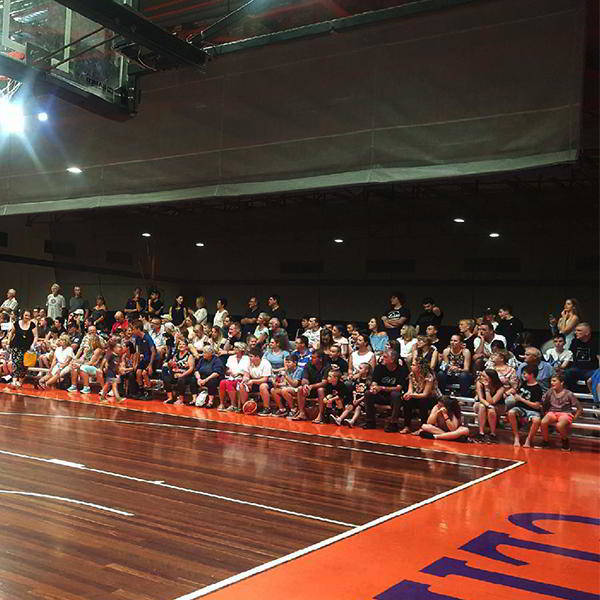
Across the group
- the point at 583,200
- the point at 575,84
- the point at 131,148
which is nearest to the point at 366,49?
the point at 575,84

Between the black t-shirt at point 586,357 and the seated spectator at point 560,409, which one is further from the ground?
the black t-shirt at point 586,357

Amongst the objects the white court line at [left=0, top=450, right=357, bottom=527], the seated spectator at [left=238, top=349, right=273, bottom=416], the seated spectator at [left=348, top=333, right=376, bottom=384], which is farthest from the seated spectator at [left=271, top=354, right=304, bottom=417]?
the white court line at [left=0, top=450, right=357, bottom=527]

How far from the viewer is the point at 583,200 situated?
1187 centimetres

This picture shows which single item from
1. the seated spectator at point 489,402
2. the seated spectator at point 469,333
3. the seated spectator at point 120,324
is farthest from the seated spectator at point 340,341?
the seated spectator at point 120,324

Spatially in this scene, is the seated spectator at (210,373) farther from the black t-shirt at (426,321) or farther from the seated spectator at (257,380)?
the black t-shirt at (426,321)

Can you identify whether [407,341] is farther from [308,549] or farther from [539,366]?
[308,549]

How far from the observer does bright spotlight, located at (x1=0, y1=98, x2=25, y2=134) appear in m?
9.88

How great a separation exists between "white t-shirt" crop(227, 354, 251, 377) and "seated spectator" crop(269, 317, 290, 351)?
2.08 feet

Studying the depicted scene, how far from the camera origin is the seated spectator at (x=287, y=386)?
963 centimetres

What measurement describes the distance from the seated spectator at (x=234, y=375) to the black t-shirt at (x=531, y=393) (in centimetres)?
407

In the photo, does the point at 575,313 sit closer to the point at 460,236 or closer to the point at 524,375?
the point at 524,375

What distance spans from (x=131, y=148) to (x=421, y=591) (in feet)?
31.4

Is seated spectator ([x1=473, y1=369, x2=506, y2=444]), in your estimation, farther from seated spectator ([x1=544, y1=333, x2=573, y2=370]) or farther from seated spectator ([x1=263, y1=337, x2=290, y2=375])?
seated spectator ([x1=263, y1=337, x2=290, y2=375])

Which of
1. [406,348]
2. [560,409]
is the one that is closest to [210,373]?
[406,348]
